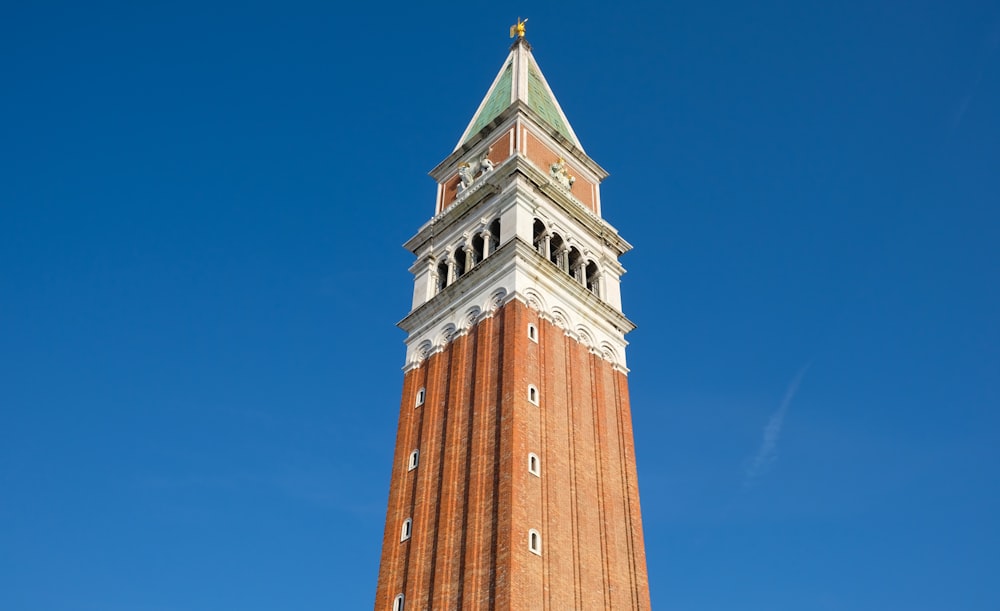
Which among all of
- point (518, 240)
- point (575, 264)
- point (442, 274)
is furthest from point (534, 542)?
point (442, 274)

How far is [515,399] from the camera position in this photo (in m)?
40.9

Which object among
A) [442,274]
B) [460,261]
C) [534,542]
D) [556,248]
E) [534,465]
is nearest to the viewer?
[534,542]

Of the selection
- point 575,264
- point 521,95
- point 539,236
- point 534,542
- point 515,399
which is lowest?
point 534,542

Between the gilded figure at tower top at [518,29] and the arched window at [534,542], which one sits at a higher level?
the gilded figure at tower top at [518,29]

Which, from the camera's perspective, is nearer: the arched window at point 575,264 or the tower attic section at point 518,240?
the tower attic section at point 518,240

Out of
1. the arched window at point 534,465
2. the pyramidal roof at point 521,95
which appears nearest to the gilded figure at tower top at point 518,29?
the pyramidal roof at point 521,95

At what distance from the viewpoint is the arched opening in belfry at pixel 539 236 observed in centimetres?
5062

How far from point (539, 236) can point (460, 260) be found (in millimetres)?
4616

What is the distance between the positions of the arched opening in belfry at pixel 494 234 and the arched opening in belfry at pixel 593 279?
18.5 ft

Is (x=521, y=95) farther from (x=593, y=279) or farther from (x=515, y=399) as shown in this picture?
(x=515, y=399)

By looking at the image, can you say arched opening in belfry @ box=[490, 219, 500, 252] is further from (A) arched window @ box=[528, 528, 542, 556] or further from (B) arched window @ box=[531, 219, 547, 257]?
(A) arched window @ box=[528, 528, 542, 556]

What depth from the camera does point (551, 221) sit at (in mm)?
51688

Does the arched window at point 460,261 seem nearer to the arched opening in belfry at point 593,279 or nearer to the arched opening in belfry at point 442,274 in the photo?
the arched opening in belfry at point 442,274

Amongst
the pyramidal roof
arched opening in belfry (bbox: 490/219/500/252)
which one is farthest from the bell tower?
the pyramidal roof
